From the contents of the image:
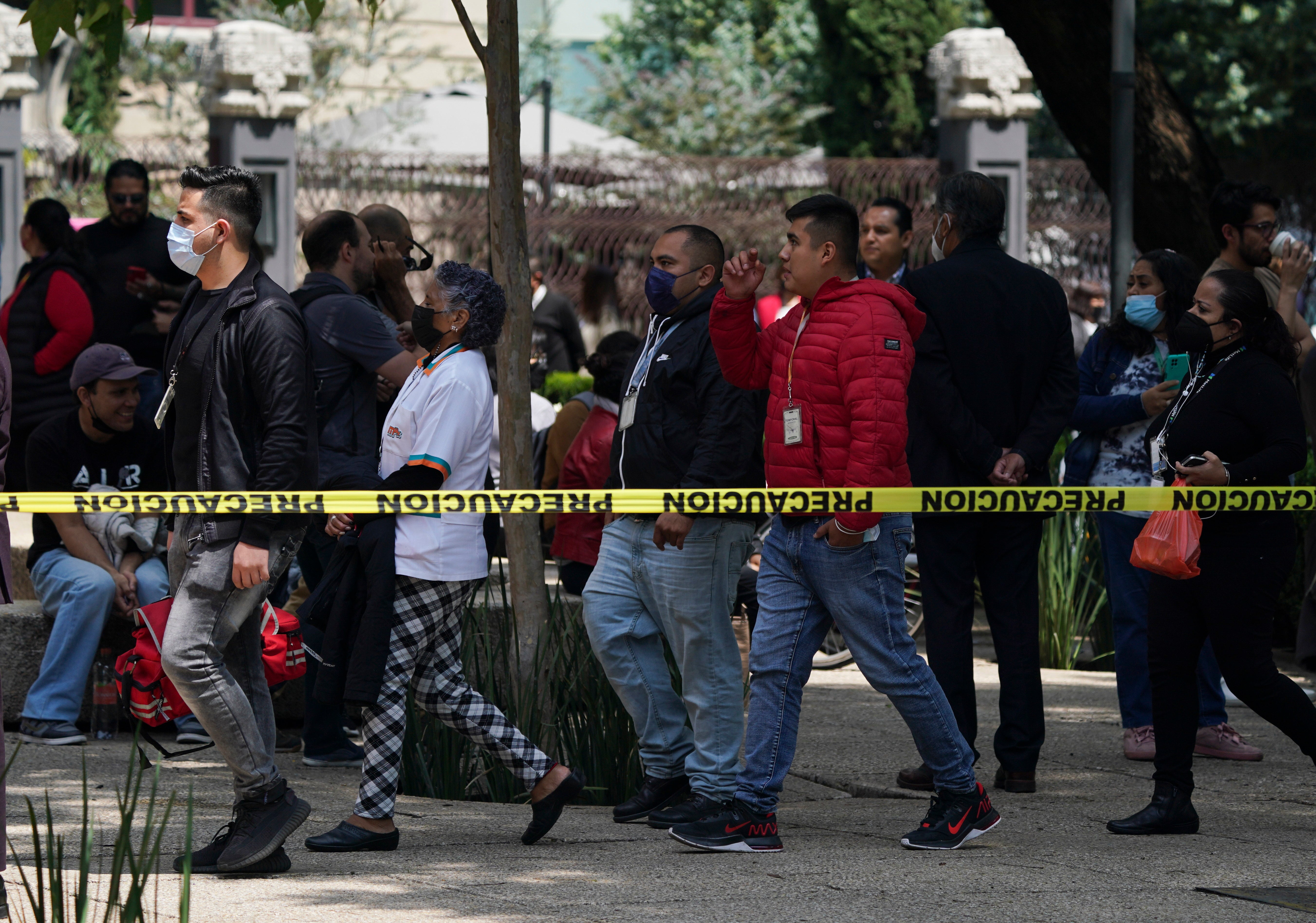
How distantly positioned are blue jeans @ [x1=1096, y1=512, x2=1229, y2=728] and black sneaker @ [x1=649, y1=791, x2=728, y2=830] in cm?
202

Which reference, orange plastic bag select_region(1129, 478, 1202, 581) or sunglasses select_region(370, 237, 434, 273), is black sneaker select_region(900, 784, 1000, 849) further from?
sunglasses select_region(370, 237, 434, 273)

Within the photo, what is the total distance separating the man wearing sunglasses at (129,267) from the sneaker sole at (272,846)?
4.37m

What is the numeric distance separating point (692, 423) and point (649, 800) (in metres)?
1.22

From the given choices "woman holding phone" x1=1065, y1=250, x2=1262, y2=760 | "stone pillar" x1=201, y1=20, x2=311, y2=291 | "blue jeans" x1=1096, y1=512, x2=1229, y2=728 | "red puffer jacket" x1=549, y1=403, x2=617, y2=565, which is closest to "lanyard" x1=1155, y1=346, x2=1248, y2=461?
"woman holding phone" x1=1065, y1=250, x2=1262, y2=760

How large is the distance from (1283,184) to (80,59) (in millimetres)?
20806

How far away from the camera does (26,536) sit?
8.40 metres

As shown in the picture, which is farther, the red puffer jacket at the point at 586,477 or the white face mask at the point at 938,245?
the red puffer jacket at the point at 586,477

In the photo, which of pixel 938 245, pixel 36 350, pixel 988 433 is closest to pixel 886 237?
pixel 938 245

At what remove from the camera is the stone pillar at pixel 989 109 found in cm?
1641

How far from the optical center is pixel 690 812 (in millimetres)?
5516

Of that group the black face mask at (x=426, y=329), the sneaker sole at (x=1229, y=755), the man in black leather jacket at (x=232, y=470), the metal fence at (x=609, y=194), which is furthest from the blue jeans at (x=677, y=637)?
the metal fence at (x=609, y=194)

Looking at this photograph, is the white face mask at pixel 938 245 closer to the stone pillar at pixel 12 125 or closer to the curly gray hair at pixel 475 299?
the curly gray hair at pixel 475 299

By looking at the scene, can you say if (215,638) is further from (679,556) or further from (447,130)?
(447,130)

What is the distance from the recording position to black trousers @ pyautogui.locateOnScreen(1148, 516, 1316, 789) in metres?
5.41
